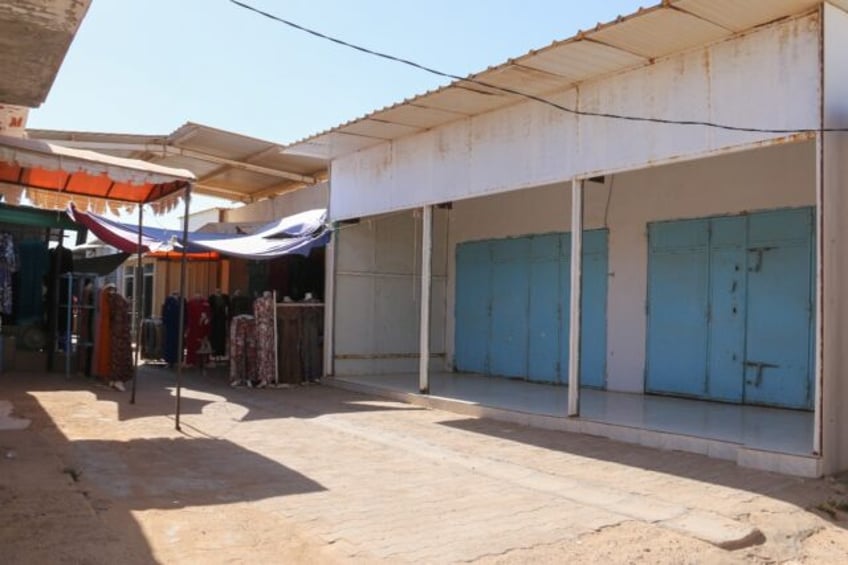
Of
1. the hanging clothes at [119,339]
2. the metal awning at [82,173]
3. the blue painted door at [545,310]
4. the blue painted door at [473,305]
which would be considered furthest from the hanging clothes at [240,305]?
the blue painted door at [545,310]

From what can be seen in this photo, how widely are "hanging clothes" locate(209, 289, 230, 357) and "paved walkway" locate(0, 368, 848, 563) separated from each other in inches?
214

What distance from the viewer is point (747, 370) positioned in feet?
29.3

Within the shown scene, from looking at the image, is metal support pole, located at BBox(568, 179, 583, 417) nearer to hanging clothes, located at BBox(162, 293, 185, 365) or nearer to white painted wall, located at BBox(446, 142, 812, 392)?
white painted wall, located at BBox(446, 142, 812, 392)

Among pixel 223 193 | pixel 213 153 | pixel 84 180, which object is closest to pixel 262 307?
pixel 84 180

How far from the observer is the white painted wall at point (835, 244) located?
588cm

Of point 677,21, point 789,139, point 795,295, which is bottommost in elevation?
point 795,295

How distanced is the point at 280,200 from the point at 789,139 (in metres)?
11.6

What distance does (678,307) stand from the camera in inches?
381

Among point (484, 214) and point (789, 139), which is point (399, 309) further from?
point (789, 139)

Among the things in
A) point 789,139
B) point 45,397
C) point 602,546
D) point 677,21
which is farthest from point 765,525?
point 45,397

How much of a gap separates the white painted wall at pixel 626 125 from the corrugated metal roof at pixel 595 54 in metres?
0.15

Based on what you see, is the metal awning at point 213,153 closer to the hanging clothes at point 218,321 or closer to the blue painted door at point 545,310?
the hanging clothes at point 218,321

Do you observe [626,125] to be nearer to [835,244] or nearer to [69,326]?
[835,244]

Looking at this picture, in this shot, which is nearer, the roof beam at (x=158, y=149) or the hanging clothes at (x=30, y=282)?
the hanging clothes at (x=30, y=282)
